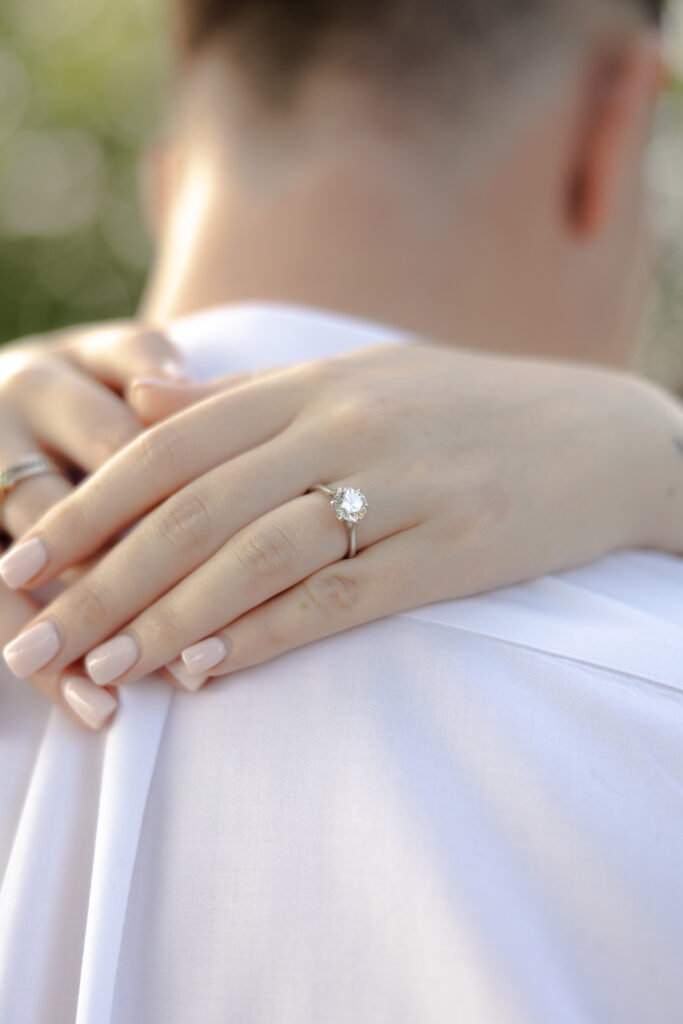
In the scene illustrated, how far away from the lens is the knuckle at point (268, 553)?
38.1 inches

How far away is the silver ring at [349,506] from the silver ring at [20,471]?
354 mm

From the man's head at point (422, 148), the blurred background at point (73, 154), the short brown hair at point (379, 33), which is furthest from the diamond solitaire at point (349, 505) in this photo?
the blurred background at point (73, 154)

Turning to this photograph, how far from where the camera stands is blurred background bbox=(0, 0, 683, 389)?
11.2 meters

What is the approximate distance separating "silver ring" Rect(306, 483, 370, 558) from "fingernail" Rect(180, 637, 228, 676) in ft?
0.57

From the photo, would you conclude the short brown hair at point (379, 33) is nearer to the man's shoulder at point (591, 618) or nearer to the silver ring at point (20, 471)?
the silver ring at point (20, 471)

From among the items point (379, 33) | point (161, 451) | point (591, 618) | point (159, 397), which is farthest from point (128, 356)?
point (379, 33)

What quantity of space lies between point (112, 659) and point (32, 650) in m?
0.09

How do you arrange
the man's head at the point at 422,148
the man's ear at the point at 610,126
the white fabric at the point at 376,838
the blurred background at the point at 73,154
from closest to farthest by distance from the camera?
the white fabric at the point at 376,838 → the man's head at the point at 422,148 → the man's ear at the point at 610,126 → the blurred background at the point at 73,154

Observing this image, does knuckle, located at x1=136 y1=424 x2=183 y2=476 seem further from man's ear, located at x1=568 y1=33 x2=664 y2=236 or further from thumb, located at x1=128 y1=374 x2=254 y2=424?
man's ear, located at x1=568 y1=33 x2=664 y2=236

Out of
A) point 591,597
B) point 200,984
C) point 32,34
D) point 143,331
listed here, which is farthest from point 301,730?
point 32,34

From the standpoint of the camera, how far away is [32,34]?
11.3m

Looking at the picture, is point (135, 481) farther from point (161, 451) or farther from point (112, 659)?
point (112, 659)

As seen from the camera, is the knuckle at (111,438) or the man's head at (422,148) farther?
the man's head at (422,148)

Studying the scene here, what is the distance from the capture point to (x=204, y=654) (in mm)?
972
